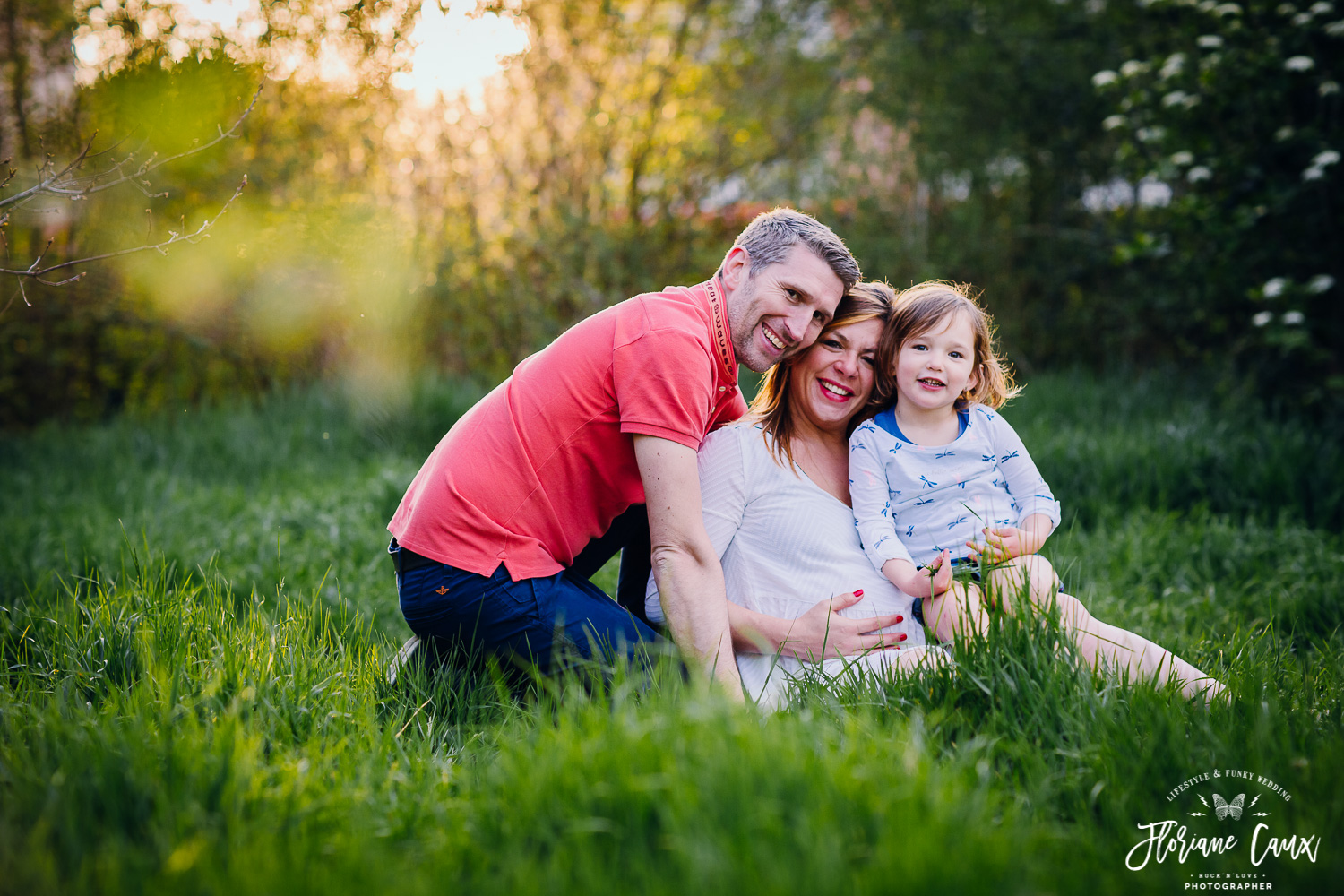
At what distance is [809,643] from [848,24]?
7.20m

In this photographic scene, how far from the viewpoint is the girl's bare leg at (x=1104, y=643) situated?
2.31 m

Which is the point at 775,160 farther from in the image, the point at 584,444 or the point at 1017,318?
the point at 584,444

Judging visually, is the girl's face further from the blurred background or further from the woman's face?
the blurred background

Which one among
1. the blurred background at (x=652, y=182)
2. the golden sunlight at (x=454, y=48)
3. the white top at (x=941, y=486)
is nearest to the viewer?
the white top at (x=941, y=486)

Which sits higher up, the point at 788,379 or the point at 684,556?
the point at 788,379

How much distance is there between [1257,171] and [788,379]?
4738mm

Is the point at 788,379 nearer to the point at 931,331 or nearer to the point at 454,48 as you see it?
the point at 931,331

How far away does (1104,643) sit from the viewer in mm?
2488

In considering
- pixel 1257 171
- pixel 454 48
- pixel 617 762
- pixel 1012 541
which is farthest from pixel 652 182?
pixel 617 762

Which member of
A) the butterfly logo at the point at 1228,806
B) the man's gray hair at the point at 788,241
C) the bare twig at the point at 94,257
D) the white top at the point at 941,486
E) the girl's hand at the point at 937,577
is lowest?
the butterfly logo at the point at 1228,806

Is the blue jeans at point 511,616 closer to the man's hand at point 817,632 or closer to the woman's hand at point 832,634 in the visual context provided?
the man's hand at point 817,632

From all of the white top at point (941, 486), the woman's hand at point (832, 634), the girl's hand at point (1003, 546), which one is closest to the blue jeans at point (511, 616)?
the woman's hand at point (832, 634)

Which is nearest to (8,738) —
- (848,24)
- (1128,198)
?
(848,24)

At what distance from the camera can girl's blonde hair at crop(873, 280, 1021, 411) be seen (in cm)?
295
